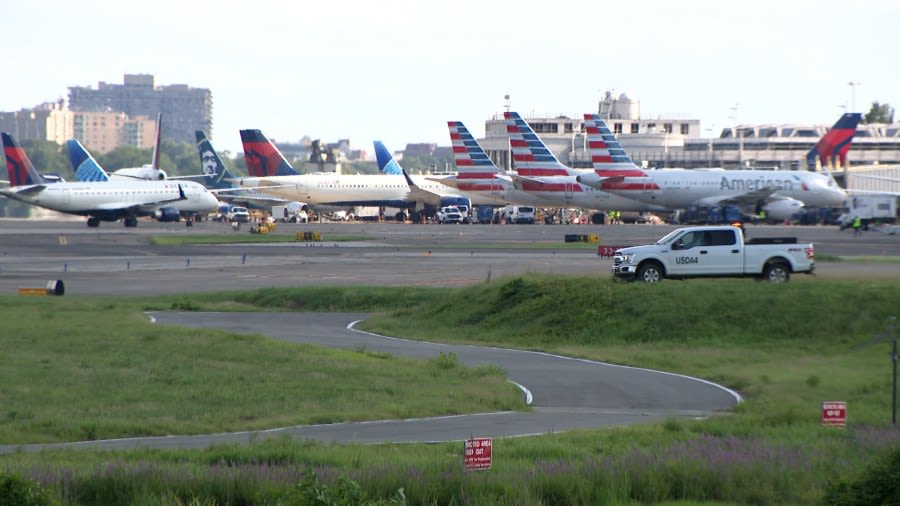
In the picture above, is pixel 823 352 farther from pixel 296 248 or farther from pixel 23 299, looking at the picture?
pixel 296 248

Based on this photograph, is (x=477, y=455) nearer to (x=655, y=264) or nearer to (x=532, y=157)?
(x=655, y=264)

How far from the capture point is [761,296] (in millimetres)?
32469

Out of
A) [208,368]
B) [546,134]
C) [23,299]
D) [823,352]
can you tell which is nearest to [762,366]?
[823,352]

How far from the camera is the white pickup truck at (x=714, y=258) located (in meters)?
36.8

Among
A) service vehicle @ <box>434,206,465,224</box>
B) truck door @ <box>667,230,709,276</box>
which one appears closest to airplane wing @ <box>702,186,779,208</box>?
service vehicle @ <box>434,206,465,224</box>

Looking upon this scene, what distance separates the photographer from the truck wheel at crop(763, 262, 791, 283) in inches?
1444

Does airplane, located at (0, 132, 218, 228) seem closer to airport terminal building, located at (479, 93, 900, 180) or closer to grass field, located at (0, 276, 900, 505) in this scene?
grass field, located at (0, 276, 900, 505)

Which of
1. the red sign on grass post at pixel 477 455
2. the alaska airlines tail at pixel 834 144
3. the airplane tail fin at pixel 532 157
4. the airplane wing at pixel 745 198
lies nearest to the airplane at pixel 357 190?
the airplane tail fin at pixel 532 157

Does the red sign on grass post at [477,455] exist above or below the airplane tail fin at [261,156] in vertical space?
below

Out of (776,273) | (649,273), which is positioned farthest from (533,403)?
(776,273)

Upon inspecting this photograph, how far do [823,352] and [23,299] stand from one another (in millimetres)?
24376

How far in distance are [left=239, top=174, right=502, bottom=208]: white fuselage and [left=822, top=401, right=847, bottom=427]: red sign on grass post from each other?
109978 mm

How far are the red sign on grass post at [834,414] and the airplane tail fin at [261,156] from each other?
12167cm

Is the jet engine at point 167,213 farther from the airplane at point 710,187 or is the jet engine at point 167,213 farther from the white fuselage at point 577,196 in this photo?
the airplane at point 710,187
